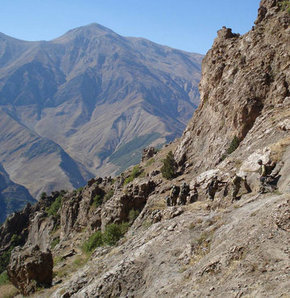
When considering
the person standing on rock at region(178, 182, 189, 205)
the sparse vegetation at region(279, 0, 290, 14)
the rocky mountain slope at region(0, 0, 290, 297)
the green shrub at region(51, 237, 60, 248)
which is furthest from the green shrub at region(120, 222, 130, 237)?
the sparse vegetation at region(279, 0, 290, 14)

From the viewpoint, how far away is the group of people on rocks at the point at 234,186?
22.8 metres

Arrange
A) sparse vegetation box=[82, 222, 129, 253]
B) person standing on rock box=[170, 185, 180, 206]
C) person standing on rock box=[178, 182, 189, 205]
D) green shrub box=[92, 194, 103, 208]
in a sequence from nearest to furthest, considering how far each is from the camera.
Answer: person standing on rock box=[178, 182, 189, 205]
person standing on rock box=[170, 185, 180, 206]
sparse vegetation box=[82, 222, 129, 253]
green shrub box=[92, 194, 103, 208]

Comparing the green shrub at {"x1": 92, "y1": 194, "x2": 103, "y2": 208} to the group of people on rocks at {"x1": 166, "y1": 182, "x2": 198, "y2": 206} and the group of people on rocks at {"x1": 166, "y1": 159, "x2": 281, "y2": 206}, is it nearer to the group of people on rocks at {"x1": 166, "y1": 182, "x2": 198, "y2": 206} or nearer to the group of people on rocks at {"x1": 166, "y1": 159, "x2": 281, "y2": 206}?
the group of people on rocks at {"x1": 166, "y1": 182, "x2": 198, "y2": 206}

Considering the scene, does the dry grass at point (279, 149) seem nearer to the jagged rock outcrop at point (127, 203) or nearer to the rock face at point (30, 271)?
the rock face at point (30, 271)

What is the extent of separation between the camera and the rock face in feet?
92.3

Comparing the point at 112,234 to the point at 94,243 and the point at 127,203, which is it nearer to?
the point at 94,243

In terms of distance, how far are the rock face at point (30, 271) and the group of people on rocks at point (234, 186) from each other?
43.6 ft

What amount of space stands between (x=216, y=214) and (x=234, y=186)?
164 inches

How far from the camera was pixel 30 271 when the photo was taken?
28.3 meters

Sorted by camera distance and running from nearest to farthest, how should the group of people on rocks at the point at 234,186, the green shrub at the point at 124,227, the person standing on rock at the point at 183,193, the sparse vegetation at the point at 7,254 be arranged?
the group of people on rocks at the point at 234,186
the person standing on rock at the point at 183,193
the green shrub at the point at 124,227
the sparse vegetation at the point at 7,254

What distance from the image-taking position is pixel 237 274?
14625 mm

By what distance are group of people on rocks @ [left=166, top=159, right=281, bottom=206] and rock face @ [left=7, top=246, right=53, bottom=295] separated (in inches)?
523

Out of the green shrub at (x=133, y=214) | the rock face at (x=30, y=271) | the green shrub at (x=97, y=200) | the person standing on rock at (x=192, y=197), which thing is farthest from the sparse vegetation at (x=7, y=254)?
the person standing on rock at (x=192, y=197)

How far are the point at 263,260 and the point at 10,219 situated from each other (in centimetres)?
8674
